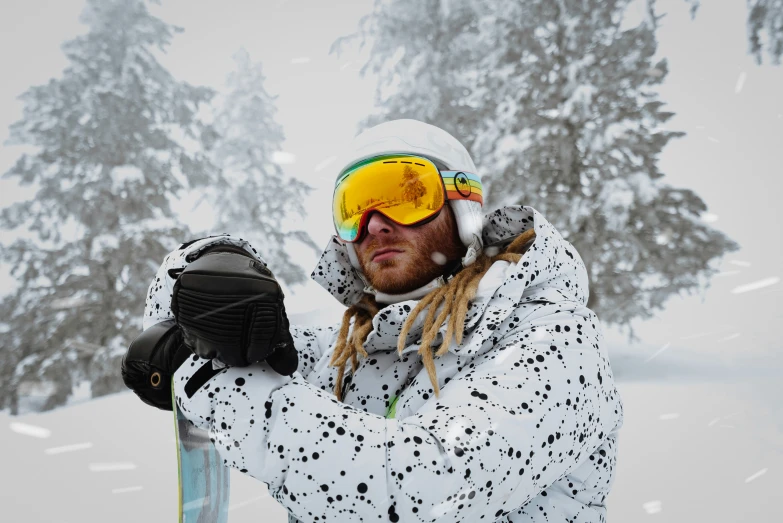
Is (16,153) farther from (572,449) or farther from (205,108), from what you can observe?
(572,449)

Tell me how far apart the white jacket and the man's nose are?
1.32 feet

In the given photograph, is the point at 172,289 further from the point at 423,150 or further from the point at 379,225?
the point at 423,150

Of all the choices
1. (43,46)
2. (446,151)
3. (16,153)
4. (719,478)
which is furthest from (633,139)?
(43,46)

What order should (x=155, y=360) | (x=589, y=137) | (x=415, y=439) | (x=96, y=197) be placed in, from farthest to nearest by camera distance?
(x=96, y=197)
(x=589, y=137)
(x=155, y=360)
(x=415, y=439)

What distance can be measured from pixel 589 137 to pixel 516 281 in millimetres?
7999

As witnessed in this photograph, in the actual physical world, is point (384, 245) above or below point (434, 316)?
above

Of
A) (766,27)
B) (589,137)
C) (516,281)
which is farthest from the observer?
(589,137)

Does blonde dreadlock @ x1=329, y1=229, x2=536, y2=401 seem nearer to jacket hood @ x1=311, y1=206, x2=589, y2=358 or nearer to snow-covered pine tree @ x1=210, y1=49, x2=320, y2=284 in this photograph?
jacket hood @ x1=311, y1=206, x2=589, y2=358

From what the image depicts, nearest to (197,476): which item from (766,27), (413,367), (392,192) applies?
(413,367)

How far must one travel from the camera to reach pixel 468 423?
1163 mm

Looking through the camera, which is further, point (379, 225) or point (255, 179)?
point (255, 179)

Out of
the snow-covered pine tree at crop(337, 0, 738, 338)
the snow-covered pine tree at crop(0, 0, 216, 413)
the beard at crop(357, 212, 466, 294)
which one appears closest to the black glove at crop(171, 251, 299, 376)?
the beard at crop(357, 212, 466, 294)

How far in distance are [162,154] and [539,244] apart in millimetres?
10850

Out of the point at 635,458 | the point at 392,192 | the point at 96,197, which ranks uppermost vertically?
the point at 392,192
